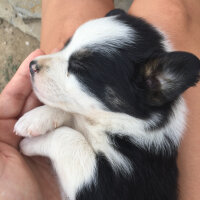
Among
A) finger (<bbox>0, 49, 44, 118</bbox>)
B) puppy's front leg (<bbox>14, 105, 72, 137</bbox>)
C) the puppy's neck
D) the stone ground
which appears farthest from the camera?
the stone ground

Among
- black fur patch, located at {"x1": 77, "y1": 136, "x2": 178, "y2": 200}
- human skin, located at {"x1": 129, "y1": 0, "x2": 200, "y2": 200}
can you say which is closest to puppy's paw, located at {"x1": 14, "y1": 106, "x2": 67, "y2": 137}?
black fur patch, located at {"x1": 77, "y1": 136, "x2": 178, "y2": 200}

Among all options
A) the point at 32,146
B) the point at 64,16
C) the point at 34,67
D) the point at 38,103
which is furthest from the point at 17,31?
the point at 32,146

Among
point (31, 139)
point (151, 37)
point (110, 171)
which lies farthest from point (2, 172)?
point (151, 37)

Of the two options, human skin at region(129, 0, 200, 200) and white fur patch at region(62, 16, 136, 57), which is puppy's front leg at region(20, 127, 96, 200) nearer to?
white fur patch at region(62, 16, 136, 57)

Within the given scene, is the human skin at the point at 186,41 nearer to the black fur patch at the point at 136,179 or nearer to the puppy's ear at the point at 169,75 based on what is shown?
the black fur patch at the point at 136,179

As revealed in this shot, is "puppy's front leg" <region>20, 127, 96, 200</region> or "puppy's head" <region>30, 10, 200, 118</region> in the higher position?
"puppy's head" <region>30, 10, 200, 118</region>

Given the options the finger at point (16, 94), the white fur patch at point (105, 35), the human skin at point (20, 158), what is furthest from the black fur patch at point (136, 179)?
the finger at point (16, 94)

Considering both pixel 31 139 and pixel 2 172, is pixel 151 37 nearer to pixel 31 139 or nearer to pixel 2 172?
pixel 31 139
